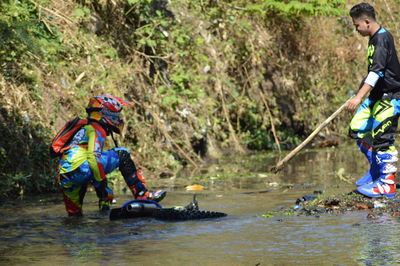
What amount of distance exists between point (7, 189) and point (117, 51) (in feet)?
15.2

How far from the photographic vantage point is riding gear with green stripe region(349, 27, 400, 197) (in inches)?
336

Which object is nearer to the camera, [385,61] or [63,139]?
[385,61]

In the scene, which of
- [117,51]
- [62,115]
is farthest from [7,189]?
[117,51]

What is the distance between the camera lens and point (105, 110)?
8.95 meters

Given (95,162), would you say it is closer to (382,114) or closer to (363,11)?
(382,114)

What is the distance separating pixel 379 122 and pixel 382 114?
10 cm

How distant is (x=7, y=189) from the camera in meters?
10.1

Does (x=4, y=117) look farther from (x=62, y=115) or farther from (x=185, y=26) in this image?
(x=185, y=26)

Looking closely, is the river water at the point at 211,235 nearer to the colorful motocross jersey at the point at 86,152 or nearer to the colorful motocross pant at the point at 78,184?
the colorful motocross pant at the point at 78,184

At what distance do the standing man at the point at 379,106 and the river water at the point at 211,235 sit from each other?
3.30 feet

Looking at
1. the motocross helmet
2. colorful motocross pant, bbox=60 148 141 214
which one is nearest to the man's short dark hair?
the motocross helmet

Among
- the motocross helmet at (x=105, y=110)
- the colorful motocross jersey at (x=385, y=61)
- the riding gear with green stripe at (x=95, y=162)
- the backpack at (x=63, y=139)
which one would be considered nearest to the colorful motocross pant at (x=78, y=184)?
the riding gear with green stripe at (x=95, y=162)

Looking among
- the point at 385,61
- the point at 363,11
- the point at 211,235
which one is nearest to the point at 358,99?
the point at 385,61

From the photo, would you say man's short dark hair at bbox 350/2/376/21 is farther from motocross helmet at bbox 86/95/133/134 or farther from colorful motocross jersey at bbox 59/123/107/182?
colorful motocross jersey at bbox 59/123/107/182
